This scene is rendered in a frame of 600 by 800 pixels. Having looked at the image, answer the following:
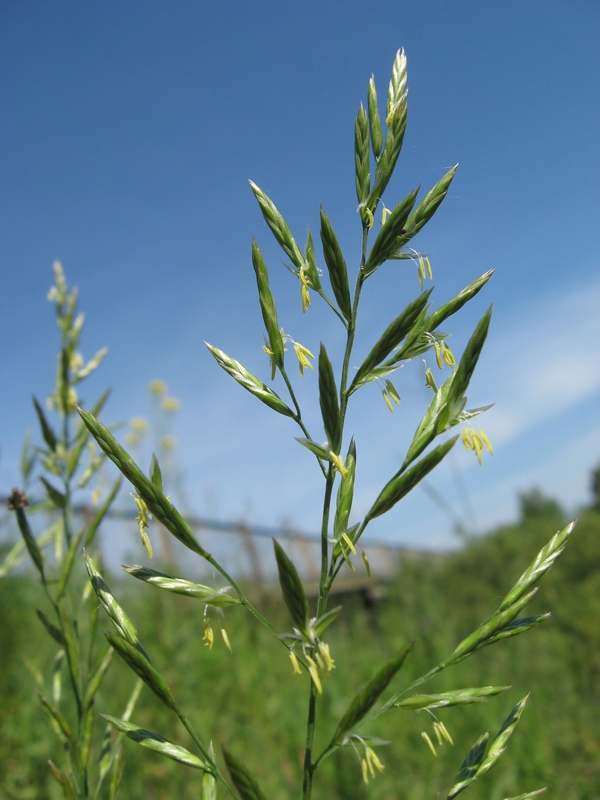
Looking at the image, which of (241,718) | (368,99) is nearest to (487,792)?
(241,718)

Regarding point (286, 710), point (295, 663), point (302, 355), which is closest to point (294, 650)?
point (295, 663)

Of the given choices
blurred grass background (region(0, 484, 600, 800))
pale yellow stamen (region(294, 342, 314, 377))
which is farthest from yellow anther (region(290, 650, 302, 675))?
blurred grass background (region(0, 484, 600, 800))

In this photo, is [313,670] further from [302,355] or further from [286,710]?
[286,710]

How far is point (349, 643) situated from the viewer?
7.62 meters

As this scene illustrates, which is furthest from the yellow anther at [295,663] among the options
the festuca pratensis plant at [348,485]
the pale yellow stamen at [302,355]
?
the pale yellow stamen at [302,355]

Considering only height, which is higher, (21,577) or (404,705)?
(21,577)

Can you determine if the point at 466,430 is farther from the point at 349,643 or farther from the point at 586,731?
the point at 349,643

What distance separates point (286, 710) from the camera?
4.00 meters

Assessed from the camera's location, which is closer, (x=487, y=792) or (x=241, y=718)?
(x=487, y=792)

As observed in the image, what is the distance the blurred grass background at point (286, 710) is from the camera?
3.15 meters

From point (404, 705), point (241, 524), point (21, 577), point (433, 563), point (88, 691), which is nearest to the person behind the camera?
point (404, 705)

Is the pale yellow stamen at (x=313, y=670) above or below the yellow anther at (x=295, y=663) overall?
below

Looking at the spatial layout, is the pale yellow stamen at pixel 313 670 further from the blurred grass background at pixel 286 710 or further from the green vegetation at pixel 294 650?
the blurred grass background at pixel 286 710

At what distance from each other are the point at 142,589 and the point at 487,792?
8.20ft
